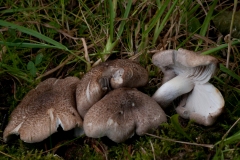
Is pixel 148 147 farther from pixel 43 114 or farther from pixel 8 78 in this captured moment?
pixel 8 78

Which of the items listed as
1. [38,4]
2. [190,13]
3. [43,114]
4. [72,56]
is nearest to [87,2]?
[38,4]

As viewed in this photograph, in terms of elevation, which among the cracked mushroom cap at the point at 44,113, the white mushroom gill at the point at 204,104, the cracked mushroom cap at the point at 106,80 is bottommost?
the white mushroom gill at the point at 204,104

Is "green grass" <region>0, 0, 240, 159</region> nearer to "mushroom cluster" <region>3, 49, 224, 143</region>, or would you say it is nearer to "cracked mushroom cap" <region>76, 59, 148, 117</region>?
"mushroom cluster" <region>3, 49, 224, 143</region>

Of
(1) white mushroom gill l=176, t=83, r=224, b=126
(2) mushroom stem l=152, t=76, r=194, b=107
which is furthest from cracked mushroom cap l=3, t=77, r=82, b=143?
(1) white mushroom gill l=176, t=83, r=224, b=126

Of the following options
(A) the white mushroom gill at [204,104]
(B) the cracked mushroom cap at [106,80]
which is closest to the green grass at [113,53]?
(A) the white mushroom gill at [204,104]

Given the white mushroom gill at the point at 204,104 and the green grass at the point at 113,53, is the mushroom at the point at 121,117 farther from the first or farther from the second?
the white mushroom gill at the point at 204,104

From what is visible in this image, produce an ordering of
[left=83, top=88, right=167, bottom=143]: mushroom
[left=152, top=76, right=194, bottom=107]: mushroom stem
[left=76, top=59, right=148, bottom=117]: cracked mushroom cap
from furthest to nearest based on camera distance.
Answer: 1. [left=152, top=76, right=194, bottom=107]: mushroom stem
2. [left=76, top=59, right=148, bottom=117]: cracked mushroom cap
3. [left=83, top=88, right=167, bottom=143]: mushroom
